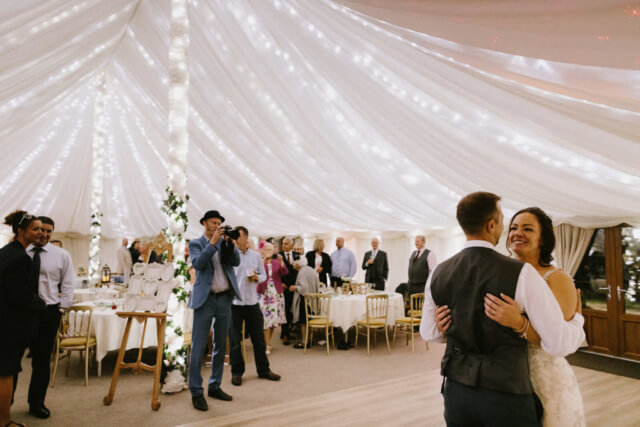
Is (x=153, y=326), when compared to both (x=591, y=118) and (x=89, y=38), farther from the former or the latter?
(x=591, y=118)

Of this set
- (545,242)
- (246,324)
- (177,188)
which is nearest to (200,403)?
(246,324)

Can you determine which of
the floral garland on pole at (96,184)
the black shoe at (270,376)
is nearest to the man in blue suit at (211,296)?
the black shoe at (270,376)

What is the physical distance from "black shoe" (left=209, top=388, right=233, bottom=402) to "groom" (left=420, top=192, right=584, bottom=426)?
2992 mm

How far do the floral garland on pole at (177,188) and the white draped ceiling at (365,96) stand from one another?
369 mm

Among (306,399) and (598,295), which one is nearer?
(306,399)

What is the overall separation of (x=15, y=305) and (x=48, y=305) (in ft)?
2.95

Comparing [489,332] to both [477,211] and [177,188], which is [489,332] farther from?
[177,188]

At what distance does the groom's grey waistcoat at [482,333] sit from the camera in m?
1.40

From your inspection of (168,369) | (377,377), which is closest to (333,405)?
(377,377)

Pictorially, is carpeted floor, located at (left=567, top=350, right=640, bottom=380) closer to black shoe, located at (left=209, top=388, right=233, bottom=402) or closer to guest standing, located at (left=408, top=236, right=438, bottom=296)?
guest standing, located at (left=408, top=236, right=438, bottom=296)

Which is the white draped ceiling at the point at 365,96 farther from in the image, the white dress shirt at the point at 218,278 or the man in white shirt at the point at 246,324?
the white dress shirt at the point at 218,278

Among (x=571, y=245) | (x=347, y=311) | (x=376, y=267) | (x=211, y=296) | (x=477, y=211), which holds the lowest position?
(x=347, y=311)

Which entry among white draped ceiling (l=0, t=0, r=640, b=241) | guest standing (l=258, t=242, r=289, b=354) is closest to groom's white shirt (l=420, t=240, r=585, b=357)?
white draped ceiling (l=0, t=0, r=640, b=241)

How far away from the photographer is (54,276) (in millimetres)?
3887
